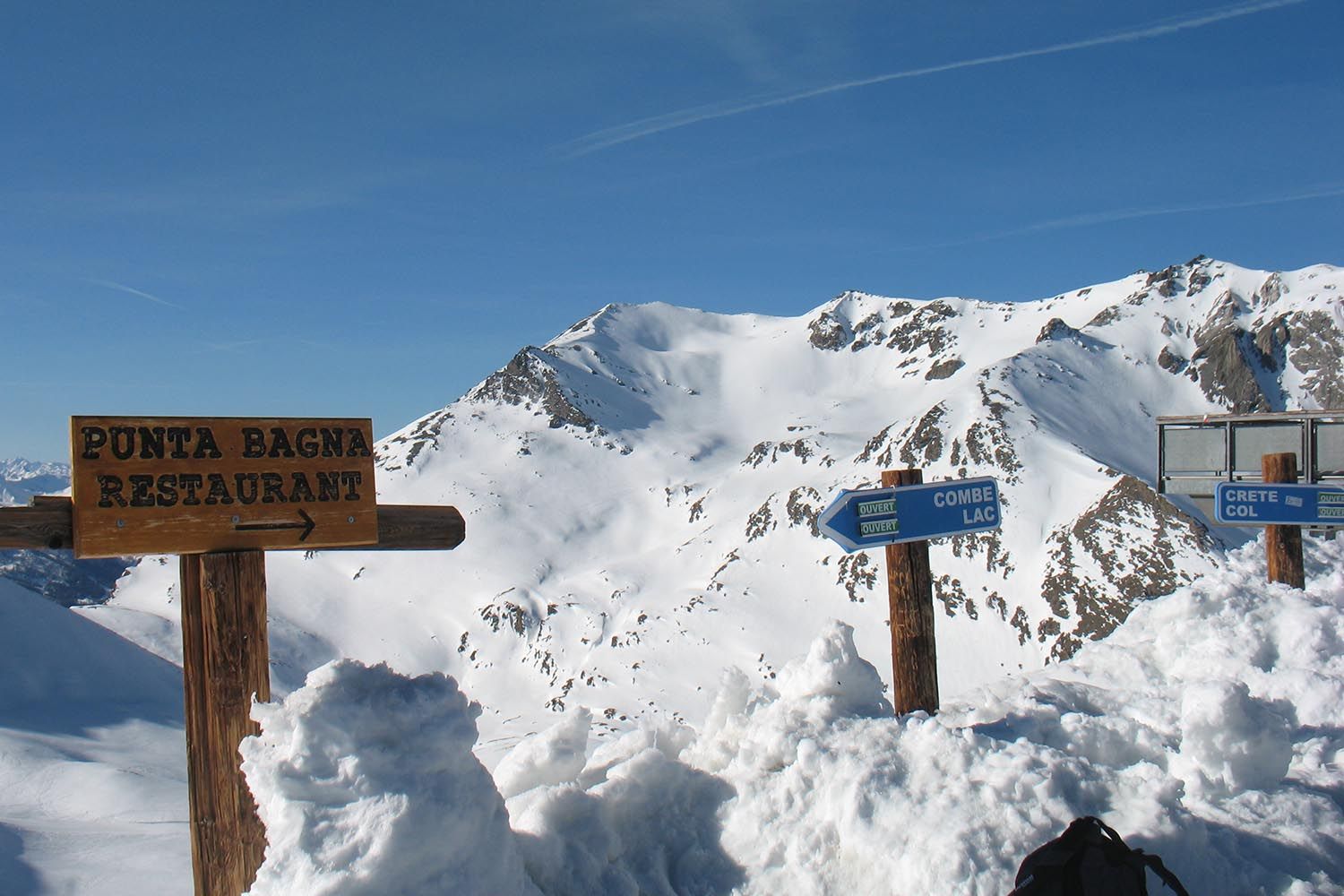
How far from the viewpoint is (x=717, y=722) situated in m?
6.11

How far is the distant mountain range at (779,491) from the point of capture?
8294 cm

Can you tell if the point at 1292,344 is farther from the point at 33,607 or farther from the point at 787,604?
the point at 33,607

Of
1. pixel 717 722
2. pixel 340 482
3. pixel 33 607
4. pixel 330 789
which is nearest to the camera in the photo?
pixel 330 789

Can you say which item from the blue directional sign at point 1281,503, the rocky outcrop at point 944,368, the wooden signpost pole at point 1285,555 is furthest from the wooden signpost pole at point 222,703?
the rocky outcrop at point 944,368

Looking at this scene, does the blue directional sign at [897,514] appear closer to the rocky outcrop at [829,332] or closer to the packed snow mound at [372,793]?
the packed snow mound at [372,793]

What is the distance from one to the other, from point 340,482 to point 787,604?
89.4 meters

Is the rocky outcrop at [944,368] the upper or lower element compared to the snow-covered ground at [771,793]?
upper

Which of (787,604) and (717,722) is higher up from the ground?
(717,722)

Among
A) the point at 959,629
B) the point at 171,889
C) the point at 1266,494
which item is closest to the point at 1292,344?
the point at 959,629

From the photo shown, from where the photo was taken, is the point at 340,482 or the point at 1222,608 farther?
the point at 1222,608

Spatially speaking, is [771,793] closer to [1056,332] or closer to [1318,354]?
[1056,332]

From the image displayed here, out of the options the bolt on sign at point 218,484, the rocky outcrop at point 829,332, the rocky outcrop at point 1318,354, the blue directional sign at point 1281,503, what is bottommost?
the blue directional sign at point 1281,503

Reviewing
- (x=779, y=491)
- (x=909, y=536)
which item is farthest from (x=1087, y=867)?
(x=779, y=491)

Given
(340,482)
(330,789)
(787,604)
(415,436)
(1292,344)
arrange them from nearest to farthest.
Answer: (330,789), (340,482), (787,604), (1292,344), (415,436)
